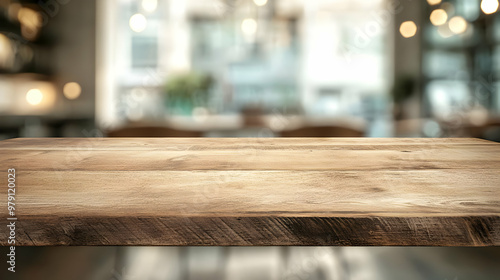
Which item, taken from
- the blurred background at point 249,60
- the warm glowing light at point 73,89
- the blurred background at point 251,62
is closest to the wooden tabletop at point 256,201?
the blurred background at point 251,62

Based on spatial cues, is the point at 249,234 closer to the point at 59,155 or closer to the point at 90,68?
the point at 59,155

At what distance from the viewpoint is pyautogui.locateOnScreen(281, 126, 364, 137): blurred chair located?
1685 mm

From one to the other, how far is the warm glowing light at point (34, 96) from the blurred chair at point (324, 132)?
12.7 feet

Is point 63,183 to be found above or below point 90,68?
below

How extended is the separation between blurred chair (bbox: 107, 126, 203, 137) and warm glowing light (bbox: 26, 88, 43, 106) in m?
3.53

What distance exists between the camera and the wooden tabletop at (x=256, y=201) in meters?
0.44

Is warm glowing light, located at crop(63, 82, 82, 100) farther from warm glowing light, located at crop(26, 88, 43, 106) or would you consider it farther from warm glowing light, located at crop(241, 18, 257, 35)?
warm glowing light, located at crop(241, 18, 257, 35)

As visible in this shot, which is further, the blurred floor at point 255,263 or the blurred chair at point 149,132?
the blurred chair at point 149,132

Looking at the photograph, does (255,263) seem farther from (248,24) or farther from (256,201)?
(248,24)

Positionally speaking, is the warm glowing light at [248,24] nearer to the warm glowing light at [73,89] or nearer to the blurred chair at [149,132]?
the blurred chair at [149,132]

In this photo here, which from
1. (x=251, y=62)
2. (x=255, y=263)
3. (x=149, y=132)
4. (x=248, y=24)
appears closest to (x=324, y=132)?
(x=255, y=263)

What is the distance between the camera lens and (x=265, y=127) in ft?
10.6

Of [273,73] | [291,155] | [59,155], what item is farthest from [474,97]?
[59,155]

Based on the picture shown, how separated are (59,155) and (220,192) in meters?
0.50
